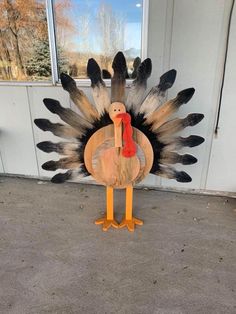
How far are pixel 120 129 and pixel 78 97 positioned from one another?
0.37 metres

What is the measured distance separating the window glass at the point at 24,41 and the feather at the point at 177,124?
1.27m

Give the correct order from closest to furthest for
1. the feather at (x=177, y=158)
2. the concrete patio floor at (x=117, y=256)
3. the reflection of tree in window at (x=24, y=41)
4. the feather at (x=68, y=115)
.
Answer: the concrete patio floor at (x=117, y=256) → the feather at (x=68, y=115) → the feather at (x=177, y=158) → the reflection of tree in window at (x=24, y=41)

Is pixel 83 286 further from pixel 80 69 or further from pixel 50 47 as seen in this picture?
pixel 50 47

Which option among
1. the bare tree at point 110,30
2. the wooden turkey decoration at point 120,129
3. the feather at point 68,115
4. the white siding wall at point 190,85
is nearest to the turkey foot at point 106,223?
the wooden turkey decoration at point 120,129

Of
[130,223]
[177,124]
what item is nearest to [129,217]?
[130,223]

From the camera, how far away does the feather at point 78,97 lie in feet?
5.34

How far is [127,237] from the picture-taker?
185cm

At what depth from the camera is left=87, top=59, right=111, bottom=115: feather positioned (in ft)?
5.21

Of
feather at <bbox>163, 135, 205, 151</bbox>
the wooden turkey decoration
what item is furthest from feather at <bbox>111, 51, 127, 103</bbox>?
feather at <bbox>163, 135, 205, 151</bbox>

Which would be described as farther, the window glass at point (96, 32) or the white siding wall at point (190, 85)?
the window glass at point (96, 32)

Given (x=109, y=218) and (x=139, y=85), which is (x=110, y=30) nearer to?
(x=139, y=85)

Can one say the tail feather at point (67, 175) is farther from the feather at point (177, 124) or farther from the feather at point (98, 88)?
the feather at point (177, 124)

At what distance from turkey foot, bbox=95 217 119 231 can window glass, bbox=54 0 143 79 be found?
1.27 m

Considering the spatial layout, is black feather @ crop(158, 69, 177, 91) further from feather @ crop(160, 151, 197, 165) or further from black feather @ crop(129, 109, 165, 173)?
feather @ crop(160, 151, 197, 165)
